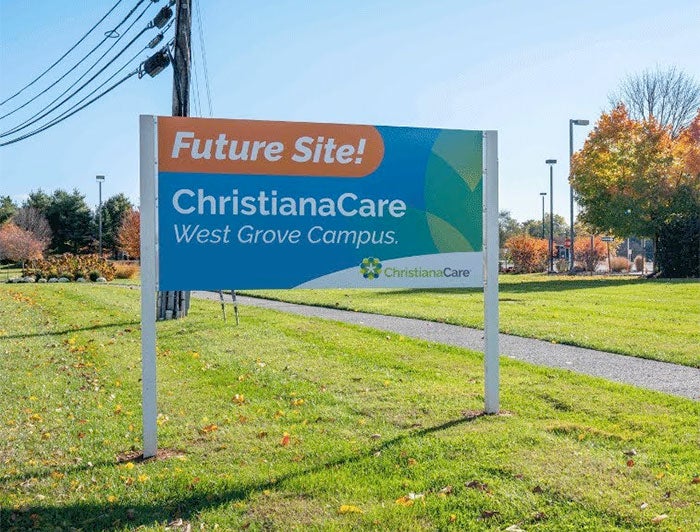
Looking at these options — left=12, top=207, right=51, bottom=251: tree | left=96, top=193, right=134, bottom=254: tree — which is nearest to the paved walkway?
left=12, top=207, right=51, bottom=251: tree

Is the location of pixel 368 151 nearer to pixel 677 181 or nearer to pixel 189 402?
pixel 189 402

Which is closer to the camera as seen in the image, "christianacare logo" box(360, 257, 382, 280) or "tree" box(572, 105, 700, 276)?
"christianacare logo" box(360, 257, 382, 280)

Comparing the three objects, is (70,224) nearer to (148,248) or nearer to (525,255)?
(525,255)

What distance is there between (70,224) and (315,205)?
61.9 metres

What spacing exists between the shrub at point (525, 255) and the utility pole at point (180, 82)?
3119cm

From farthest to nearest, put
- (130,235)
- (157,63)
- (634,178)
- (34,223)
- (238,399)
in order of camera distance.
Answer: (34,223) < (130,235) < (634,178) < (157,63) < (238,399)

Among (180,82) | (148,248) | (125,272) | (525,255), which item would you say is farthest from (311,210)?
(525,255)

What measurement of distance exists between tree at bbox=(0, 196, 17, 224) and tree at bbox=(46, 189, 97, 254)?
13.6 feet

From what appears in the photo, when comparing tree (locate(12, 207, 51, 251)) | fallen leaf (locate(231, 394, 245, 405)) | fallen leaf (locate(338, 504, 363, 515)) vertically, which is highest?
tree (locate(12, 207, 51, 251))

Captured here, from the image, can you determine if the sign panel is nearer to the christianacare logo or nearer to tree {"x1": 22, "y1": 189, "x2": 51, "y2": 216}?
the christianacare logo

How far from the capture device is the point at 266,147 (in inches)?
235

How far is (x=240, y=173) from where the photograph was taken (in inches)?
234

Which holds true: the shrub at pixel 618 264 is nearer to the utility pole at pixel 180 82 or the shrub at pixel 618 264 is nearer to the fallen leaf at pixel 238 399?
the utility pole at pixel 180 82

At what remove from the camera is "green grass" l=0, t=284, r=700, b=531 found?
4191 mm
